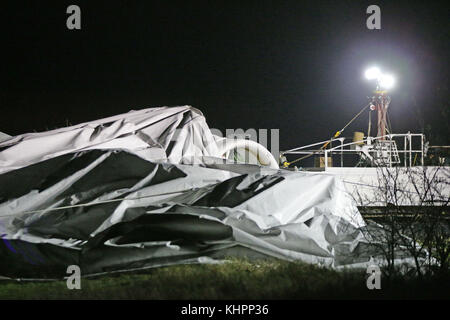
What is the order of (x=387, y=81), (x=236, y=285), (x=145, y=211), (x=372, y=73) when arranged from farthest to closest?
(x=372, y=73), (x=387, y=81), (x=145, y=211), (x=236, y=285)

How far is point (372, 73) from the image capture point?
16328mm

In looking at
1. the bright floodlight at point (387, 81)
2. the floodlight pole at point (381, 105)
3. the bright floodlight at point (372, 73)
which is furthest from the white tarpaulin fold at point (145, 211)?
the bright floodlight at point (372, 73)

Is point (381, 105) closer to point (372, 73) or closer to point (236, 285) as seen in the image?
point (372, 73)

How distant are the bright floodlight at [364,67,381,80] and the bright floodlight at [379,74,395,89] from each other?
7.2 inches

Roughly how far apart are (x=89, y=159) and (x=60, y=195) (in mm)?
595

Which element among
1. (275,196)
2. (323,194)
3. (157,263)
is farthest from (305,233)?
(157,263)

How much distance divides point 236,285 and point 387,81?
1356 centimetres

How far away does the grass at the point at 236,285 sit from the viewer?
411cm

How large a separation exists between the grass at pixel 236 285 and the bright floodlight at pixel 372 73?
41.9 ft

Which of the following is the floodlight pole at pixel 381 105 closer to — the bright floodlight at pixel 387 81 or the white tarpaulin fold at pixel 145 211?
the bright floodlight at pixel 387 81

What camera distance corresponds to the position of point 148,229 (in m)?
5.02

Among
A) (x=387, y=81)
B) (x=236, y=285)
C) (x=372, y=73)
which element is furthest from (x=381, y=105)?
(x=236, y=285)

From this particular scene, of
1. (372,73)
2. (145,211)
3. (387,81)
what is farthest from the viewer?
(372,73)
